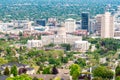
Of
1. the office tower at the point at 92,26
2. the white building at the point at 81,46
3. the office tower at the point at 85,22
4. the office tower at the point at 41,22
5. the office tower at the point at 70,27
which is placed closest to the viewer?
the white building at the point at 81,46

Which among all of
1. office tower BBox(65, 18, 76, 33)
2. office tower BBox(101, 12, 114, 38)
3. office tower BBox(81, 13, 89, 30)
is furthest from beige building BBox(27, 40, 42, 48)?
office tower BBox(81, 13, 89, 30)


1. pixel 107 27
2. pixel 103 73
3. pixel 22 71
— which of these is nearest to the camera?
pixel 103 73

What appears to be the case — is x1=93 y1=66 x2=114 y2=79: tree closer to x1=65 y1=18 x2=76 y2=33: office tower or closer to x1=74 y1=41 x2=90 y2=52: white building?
x1=74 y1=41 x2=90 y2=52: white building

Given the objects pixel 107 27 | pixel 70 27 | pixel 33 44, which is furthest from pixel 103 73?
pixel 70 27

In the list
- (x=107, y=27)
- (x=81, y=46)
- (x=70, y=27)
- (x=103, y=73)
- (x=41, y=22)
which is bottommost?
(x=81, y=46)

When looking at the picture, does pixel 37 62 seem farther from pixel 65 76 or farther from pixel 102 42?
pixel 102 42

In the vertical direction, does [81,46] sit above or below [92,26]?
below

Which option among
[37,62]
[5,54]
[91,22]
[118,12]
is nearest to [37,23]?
[91,22]

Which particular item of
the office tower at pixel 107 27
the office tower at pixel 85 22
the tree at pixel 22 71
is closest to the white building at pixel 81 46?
the office tower at pixel 107 27

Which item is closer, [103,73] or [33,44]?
[103,73]

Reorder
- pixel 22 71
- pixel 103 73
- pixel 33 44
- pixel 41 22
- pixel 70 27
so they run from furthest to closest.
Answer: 1. pixel 41 22
2. pixel 70 27
3. pixel 33 44
4. pixel 22 71
5. pixel 103 73

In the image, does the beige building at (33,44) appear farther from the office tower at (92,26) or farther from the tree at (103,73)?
the tree at (103,73)

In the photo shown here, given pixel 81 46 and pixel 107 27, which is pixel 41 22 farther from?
pixel 81 46
